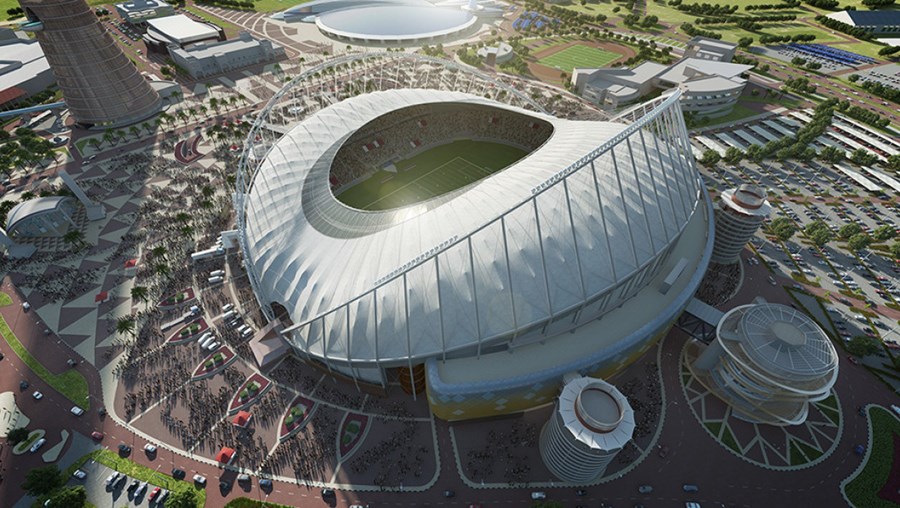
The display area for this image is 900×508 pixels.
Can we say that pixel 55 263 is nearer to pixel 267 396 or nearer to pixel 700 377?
pixel 267 396

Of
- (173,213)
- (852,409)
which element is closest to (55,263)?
(173,213)

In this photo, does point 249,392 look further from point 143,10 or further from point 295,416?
point 143,10

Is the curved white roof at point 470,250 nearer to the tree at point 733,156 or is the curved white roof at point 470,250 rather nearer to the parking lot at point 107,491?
the parking lot at point 107,491

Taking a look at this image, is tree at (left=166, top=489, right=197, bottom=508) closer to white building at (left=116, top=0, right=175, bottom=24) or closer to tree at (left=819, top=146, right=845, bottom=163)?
tree at (left=819, top=146, right=845, bottom=163)

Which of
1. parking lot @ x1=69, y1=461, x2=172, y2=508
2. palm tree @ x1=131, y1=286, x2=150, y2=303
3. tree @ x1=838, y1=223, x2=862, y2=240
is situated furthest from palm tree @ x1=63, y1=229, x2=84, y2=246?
tree @ x1=838, y1=223, x2=862, y2=240

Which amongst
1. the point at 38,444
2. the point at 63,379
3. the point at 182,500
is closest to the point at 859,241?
the point at 182,500
